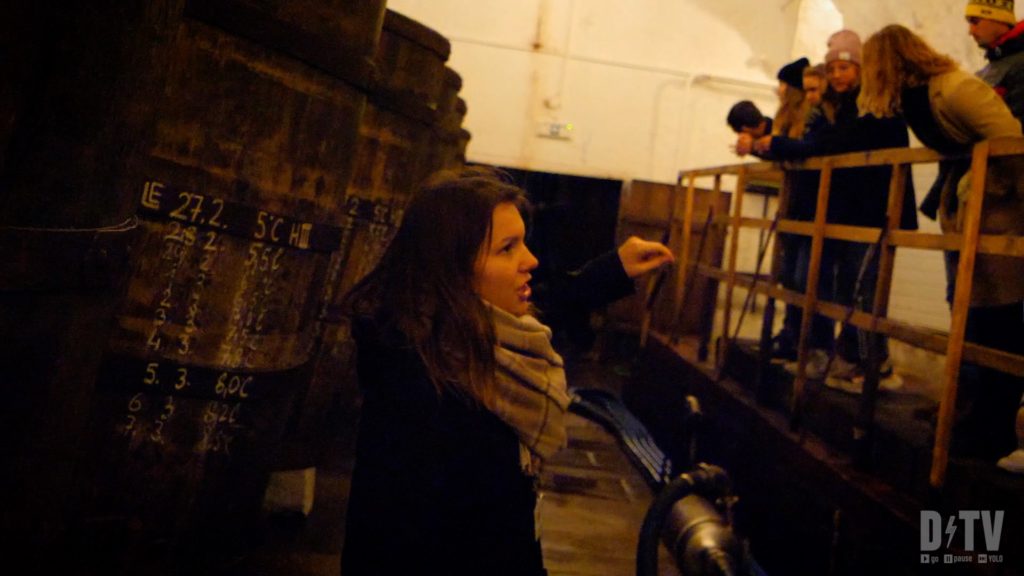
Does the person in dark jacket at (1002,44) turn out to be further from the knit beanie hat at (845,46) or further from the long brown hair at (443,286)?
the long brown hair at (443,286)

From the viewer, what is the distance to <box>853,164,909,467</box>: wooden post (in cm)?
309

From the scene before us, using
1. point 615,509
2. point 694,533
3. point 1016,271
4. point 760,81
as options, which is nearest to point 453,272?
point 694,533

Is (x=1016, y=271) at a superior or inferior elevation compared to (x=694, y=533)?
superior

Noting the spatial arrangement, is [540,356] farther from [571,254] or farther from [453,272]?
[571,254]

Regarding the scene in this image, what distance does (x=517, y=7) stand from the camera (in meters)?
8.83

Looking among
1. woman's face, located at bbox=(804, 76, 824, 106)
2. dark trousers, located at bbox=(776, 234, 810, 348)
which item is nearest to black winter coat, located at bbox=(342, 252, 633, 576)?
dark trousers, located at bbox=(776, 234, 810, 348)

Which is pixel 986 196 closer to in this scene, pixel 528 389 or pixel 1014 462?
pixel 1014 462

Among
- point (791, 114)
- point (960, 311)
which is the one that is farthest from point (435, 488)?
point (791, 114)

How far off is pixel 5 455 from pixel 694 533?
163 centimetres

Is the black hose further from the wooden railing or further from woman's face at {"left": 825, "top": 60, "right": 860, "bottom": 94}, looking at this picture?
woman's face at {"left": 825, "top": 60, "right": 860, "bottom": 94}

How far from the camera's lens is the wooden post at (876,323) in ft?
10.1

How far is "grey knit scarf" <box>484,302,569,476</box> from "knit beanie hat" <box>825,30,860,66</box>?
10.8 ft

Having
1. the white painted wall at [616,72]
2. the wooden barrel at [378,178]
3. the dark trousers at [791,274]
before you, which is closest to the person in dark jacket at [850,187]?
the dark trousers at [791,274]

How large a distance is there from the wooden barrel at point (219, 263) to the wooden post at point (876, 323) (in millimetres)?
2263
